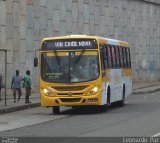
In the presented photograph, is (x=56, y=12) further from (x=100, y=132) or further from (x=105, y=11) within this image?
(x=100, y=132)

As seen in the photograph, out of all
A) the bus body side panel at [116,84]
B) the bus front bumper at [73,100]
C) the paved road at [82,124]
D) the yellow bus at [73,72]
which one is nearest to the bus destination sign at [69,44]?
the yellow bus at [73,72]

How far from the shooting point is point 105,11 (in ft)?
168

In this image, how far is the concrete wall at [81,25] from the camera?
126 ft

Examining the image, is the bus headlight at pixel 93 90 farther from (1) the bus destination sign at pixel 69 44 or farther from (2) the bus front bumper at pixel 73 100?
(1) the bus destination sign at pixel 69 44

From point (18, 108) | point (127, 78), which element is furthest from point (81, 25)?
point (18, 108)

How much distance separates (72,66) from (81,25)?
2250cm

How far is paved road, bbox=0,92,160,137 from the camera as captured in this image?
17042 millimetres

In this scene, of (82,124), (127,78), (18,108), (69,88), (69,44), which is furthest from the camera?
(127,78)

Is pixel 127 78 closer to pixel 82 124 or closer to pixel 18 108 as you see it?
pixel 18 108

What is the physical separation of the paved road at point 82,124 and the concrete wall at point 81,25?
12591mm

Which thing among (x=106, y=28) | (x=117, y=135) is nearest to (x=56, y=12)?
(x=106, y=28)

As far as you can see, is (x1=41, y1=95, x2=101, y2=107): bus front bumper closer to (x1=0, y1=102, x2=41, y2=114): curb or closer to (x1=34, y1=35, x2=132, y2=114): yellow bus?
(x1=34, y1=35, x2=132, y2=114): yellow bus

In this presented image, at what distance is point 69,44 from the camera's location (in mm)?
24656

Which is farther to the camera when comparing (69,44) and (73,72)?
(69,44)
